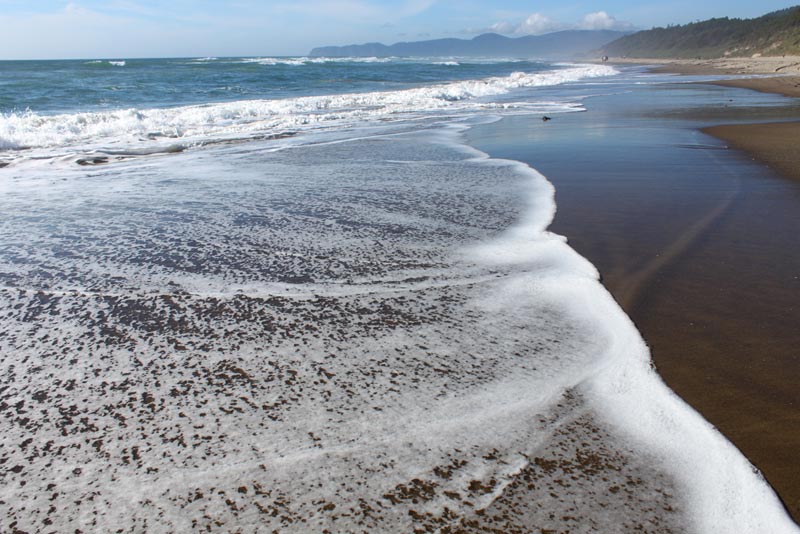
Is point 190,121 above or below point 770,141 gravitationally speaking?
above

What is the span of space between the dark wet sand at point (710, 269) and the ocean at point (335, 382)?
0.13 m

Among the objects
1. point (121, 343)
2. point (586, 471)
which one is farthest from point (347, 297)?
point (586, 471)

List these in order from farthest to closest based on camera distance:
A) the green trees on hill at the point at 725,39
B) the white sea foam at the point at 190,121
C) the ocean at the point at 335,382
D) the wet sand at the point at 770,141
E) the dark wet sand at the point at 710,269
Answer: the green trees on hill at the point at 725,39 < the white sea foam at the point at 190,121 < the wet sand at the point at 770,141 < the dark wet sand at the point at 710,269 < the ocean at the point at 335,382

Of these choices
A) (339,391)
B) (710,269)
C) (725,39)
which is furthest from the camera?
(725,39)

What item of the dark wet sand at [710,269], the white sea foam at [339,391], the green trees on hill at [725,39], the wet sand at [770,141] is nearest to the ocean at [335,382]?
the white sea foam at [339,391]

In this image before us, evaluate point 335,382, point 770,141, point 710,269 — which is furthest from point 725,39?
point 335,382

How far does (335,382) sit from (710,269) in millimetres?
2241

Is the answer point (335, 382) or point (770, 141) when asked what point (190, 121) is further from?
point (335, 382)

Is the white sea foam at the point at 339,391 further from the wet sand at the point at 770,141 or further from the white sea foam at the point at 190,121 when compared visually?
the white sea foam at the point at 190,121

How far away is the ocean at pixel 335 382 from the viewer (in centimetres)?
137

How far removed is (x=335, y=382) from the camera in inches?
73.9

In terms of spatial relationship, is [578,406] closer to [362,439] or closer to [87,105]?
[362,439]

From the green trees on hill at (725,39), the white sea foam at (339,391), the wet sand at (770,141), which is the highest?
the green trees on hill at (725,39)

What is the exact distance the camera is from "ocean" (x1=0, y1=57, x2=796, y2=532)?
1.37 metres
